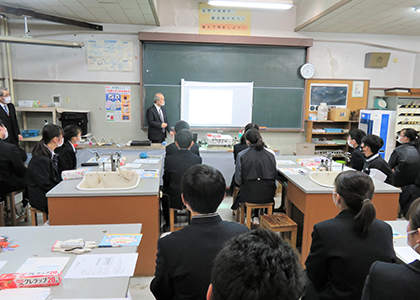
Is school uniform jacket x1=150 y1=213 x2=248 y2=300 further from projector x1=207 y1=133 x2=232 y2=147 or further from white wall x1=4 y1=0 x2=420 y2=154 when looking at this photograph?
white wall x1=4 y1=0 x2=420 y2=154

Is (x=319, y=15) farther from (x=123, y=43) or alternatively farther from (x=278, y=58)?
(x=123, y=43)

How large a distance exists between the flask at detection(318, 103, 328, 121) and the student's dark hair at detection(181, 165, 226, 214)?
511cm

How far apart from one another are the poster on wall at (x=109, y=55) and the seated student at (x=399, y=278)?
209 inches

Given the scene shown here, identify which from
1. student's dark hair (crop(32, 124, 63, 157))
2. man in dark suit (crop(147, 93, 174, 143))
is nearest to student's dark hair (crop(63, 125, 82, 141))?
student's dark hair (crop(32, 124, 63, 157))

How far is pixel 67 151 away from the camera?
3090 millimetres

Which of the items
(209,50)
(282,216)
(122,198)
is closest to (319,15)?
(209,50)

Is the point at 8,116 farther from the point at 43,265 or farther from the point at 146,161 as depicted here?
the point at 43,265

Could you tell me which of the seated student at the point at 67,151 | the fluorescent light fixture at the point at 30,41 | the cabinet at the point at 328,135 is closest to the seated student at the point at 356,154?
the cabinet at the point at 328,135

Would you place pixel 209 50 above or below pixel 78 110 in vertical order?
above

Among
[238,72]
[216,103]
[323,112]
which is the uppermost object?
[238,72]

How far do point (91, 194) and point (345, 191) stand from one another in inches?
72.4

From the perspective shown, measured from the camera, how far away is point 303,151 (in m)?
5.86

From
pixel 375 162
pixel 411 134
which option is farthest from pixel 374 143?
pixel 411 134

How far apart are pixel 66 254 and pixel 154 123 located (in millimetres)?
3855
